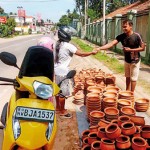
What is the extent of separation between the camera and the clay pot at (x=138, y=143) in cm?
333

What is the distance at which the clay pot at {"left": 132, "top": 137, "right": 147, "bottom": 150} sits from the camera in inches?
131

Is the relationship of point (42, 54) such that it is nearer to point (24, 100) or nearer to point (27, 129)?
point (24, 100)

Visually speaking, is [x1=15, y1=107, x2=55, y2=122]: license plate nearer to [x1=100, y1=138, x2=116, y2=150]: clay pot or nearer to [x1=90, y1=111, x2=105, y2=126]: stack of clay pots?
[x1=100, y1=138, x2=116, y2=150]: clay pot

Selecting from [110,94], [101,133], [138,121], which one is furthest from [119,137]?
[110,94]

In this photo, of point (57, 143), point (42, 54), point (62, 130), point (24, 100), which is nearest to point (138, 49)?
point (62, 130)

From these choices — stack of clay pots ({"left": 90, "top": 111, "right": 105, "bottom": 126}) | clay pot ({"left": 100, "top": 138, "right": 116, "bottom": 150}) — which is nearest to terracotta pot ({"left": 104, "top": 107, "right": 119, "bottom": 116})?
stack of clay pots ({"left": 90, "top": 111, "right": 105, "bottom": 126})

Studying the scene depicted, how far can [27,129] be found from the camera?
237 centimetres

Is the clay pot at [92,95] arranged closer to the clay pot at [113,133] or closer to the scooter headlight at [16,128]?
the clay pot at [113,133]

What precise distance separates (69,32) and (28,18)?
135m

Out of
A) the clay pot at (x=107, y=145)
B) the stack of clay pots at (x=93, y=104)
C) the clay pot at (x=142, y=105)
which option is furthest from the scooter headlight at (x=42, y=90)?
the clay pot at (x=142, y=105)

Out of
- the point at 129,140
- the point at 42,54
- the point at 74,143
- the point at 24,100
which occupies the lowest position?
the point at 74,143

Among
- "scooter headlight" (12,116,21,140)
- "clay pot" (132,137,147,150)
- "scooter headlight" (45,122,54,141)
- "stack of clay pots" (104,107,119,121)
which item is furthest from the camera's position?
"stack of clay pots" (104,107,119,121)

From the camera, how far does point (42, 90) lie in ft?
7.91

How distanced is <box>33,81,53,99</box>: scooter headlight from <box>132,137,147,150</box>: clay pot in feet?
5.04
